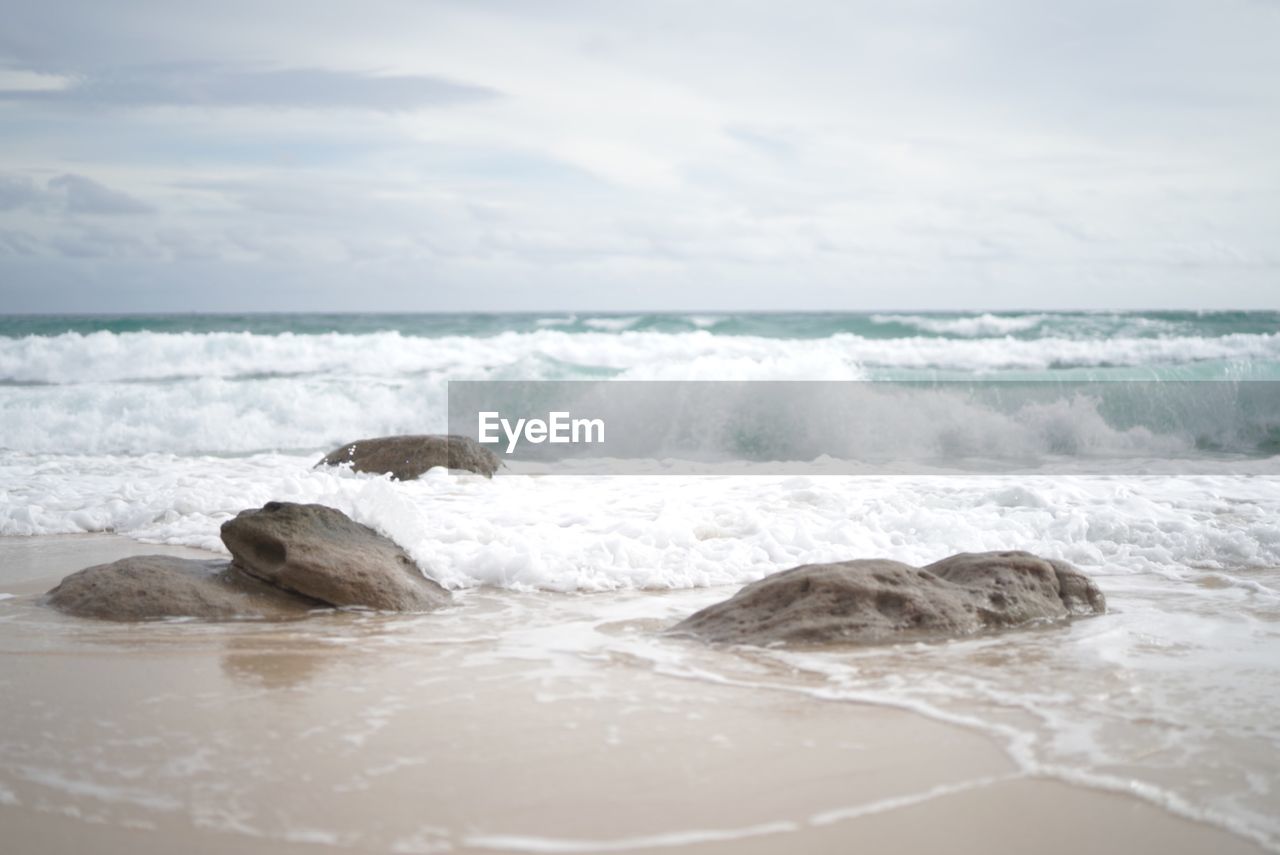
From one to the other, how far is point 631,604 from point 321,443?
10149mm

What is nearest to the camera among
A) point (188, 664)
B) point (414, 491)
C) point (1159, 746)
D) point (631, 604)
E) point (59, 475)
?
point (1159, 746)

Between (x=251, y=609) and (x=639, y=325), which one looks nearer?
(x=251, y=609)

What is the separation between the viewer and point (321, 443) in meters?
15.1

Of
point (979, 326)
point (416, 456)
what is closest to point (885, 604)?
point (416, 456)

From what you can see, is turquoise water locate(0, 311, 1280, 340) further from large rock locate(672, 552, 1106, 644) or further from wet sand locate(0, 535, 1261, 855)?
wet sand locate(0, 535, 1261, 855)

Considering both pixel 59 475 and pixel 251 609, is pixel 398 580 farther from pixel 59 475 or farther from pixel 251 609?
pixel 59 475

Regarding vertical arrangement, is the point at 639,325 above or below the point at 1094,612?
above

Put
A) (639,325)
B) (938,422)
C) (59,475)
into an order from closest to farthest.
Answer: (59,475), (938,422), (639,325)

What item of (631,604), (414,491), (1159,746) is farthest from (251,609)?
(1159,746)

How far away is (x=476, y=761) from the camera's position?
343 cm

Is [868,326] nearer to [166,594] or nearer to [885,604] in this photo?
[885,604]

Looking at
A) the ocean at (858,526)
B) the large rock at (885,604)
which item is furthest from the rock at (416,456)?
the large rock at (885,604)

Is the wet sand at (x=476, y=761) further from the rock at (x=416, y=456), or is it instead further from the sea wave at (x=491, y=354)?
the sea wave at (x=491, y=354)

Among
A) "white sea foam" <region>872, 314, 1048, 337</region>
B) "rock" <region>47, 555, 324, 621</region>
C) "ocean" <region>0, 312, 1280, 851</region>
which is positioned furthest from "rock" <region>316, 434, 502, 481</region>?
"white sea foam" <region>872, 314, 1048, 337</region>
